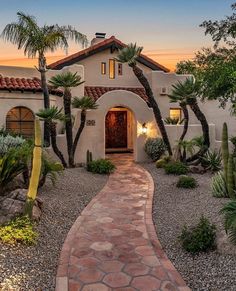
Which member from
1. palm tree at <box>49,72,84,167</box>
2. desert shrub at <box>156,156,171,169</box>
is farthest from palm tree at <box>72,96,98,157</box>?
desert shrub at <box>156,156,171,169</box>

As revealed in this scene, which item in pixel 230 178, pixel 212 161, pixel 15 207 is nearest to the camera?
pixel 15 207

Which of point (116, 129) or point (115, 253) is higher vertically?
point (116, 129)

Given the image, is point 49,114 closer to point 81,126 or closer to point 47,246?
point 81,126

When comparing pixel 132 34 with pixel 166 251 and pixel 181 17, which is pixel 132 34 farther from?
pixel 166 251

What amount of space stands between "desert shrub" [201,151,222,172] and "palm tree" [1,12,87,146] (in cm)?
872

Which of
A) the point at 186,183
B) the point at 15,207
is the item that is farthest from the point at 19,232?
the point at 186,183

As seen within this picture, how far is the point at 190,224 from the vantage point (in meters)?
8.94

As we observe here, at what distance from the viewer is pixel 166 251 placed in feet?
24.7

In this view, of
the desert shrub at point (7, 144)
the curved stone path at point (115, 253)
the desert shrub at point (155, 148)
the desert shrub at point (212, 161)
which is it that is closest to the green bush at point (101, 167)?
the desert shrub at point (155, 148)

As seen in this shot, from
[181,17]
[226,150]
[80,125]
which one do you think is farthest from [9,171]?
[181,17]

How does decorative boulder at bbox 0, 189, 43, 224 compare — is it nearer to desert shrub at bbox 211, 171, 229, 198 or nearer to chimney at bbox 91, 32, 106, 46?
desert shrub at bbox 211, 171, 229, 198

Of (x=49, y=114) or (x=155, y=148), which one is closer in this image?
(x=49, y=114)

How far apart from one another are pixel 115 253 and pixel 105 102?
13923 millimetres

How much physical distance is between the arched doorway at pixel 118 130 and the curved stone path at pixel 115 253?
1561 centimetres
